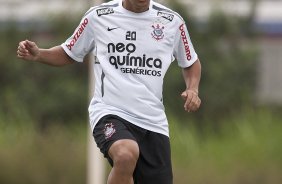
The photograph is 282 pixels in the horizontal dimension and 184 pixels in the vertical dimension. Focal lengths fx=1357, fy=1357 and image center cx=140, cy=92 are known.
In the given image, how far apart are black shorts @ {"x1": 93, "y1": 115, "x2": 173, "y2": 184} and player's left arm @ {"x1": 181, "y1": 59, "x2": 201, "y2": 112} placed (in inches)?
17.6

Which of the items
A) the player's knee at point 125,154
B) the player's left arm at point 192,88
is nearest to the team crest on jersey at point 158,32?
the player's left arm at point 192,88

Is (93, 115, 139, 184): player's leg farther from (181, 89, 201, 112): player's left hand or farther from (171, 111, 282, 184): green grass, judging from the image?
(171, 111, 282, 184): green grass

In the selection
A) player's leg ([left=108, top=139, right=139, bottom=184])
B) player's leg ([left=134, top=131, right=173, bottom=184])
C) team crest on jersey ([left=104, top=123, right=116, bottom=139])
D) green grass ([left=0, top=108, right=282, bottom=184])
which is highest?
team crest on jersey ([left=104, top=123, right=116, bottom=139])

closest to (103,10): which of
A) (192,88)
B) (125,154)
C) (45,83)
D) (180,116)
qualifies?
(192,88)

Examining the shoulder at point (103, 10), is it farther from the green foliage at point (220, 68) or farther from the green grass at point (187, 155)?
the green foliage at point (220, 68)

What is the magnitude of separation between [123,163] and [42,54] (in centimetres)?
127

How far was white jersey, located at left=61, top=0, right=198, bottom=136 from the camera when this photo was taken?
10.9 meters

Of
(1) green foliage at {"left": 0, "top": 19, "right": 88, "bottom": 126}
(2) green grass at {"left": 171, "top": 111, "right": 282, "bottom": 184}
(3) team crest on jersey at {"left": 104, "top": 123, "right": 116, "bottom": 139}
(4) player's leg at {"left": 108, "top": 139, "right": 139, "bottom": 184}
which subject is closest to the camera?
(4) player's leg at {"left": 108, "top": 139, "right": 139, "bottom": 184}

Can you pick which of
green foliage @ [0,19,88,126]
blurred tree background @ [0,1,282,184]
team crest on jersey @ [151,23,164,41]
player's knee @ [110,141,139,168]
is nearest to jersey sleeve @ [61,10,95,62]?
team crest on jersey @ [151,23,164,41]

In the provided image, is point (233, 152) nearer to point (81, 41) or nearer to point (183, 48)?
point (183, 48)

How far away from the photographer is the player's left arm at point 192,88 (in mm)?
10883

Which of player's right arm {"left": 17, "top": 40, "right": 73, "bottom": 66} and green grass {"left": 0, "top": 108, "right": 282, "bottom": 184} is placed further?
green grass {"left": 0, "top": 108, "right": 282, "bottom": 184}

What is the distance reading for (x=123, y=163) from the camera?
10.5 metres

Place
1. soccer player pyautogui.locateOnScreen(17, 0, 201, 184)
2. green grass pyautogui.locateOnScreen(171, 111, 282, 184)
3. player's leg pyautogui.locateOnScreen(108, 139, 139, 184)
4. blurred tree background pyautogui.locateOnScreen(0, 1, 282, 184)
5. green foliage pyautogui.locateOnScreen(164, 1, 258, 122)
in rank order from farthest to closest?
1. green foliage pyautogui.locateOnScreen(164, 1, 258, 122)
2. blurred tree background pyautogui.locateOnScreen(0, 1, 282, 184)
3. green grass pyautogui.locateOnScreen(171, 111, 282, 184)
4. soccer player pyautogui.locateOnScreen(17, 0, 201, 184)
5. player's leg pyautogui.locateOnScreen(108, 139, 139, 184)
